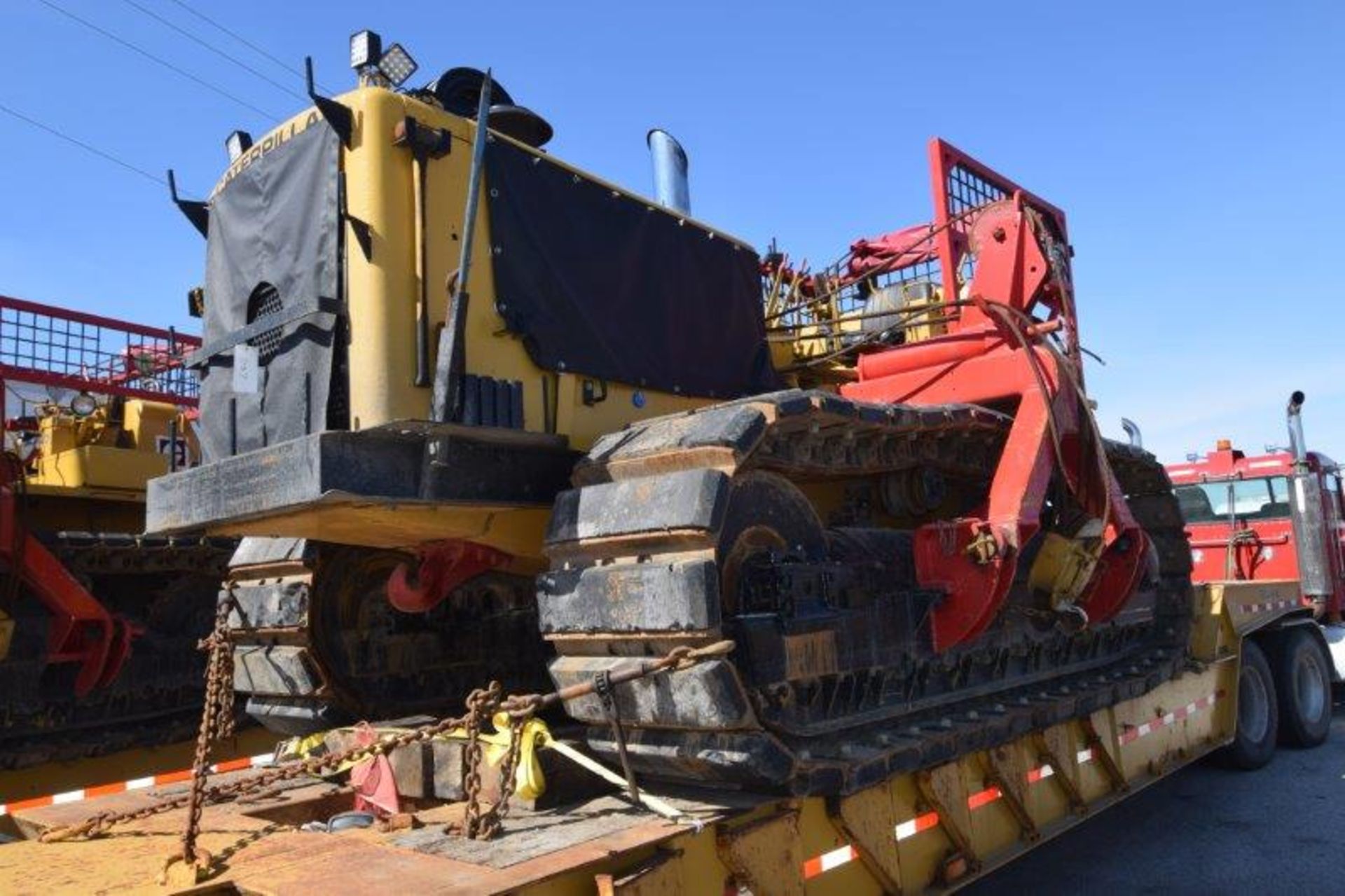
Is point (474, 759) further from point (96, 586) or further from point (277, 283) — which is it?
point (96, 586)

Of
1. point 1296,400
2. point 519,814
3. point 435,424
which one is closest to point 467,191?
point 435,424

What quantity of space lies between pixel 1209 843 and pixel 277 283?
5909mm

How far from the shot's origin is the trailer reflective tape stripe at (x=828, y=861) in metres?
3.67

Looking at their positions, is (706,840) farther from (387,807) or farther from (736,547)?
(387,807)

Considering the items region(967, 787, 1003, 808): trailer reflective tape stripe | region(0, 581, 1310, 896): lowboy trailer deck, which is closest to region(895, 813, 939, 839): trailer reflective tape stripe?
region(0, 581, 1310, 896): lowboy trailer deck

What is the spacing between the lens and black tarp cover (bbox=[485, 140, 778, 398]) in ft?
14.1

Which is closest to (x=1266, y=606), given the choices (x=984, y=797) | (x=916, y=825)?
(x=984, y=797)

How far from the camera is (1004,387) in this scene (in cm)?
520

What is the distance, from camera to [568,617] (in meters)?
3.60

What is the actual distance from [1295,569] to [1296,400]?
5.56ft

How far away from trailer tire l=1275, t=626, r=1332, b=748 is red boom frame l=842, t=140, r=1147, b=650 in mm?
3779

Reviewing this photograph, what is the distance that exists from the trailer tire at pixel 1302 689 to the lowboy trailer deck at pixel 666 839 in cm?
351

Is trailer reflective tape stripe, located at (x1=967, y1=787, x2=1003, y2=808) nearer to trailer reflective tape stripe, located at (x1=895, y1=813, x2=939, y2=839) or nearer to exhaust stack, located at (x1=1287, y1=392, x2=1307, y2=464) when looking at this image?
trailer reflective tape stripe, located at (x1=895, y1=813, x2=939, y2=839)

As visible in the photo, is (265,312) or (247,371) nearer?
(247,371)
